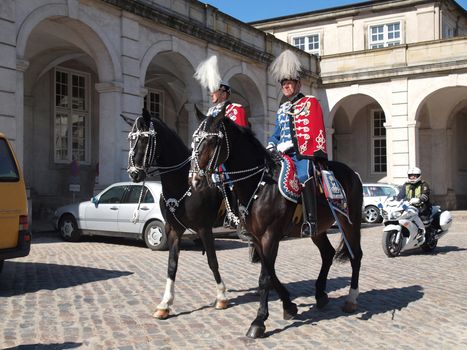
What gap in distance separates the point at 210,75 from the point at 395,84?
19.6m

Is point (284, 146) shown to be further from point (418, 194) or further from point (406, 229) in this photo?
point (418, 194)

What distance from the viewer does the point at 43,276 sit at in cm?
827

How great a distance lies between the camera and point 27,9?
13188 mm

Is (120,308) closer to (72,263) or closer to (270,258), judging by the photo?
(270,258)

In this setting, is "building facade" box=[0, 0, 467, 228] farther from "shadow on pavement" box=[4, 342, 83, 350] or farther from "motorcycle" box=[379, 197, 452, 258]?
"shadow on pavement" box=[4, 342, 83, 350]

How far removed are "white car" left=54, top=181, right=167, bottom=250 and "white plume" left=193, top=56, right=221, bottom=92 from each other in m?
5.38

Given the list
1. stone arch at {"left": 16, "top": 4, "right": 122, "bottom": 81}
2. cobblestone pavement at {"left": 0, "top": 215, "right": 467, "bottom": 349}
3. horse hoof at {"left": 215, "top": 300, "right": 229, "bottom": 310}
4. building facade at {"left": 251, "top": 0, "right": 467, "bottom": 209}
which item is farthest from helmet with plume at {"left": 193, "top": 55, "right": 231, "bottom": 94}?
building facade at {"left": 251, "top": 0, "right": 467, "bottom": 209}

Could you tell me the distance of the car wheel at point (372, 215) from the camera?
66.0 feet

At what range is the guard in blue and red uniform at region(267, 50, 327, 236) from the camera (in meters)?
5.56

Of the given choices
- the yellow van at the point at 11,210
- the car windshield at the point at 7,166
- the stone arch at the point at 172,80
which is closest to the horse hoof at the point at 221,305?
the yellow van at the point at 11,210

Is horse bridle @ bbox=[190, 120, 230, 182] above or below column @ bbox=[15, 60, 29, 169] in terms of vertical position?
below

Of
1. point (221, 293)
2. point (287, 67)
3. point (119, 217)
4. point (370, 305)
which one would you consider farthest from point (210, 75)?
point (119, 217)

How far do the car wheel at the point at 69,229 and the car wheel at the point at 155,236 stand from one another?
2248 mm

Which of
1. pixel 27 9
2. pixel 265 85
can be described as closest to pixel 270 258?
pixel 27 9
